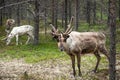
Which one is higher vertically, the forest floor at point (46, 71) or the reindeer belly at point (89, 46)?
the reindeer belly at point (89, 46)

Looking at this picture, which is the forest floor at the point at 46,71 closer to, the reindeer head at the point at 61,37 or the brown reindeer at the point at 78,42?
the brown reindeer at the point at 78,42

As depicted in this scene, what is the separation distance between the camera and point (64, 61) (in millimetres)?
19688

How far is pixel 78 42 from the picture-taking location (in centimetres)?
1535

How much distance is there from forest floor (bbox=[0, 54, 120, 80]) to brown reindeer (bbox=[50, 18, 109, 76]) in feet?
1.84

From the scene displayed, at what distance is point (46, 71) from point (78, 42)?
2.77 meters

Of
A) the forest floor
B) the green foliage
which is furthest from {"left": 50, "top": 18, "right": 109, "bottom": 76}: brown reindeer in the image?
the green foliage

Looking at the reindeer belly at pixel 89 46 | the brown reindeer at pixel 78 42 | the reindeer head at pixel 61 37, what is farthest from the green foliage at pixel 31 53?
the reindeer head at pixel 61 37

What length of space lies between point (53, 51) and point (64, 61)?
4.30 meters

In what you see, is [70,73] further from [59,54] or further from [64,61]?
[59,54]

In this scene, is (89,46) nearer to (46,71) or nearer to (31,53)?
(46,71)

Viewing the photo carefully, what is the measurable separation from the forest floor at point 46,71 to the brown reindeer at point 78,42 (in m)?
0.56

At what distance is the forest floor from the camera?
15.8 meters

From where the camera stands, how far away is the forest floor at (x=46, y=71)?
15836 mm

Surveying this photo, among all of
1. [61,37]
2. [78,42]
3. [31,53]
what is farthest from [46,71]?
[31,53]
